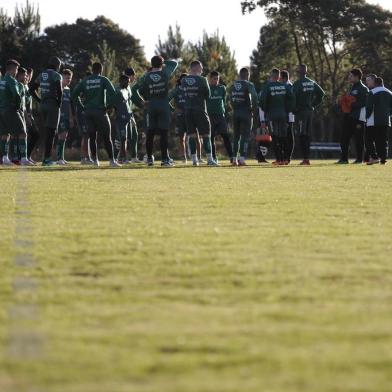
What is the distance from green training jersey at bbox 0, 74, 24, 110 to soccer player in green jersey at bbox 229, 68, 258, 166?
4612 mm

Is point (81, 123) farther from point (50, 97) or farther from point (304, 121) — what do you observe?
point (304, 121)

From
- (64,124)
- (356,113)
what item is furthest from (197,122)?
(356,113)

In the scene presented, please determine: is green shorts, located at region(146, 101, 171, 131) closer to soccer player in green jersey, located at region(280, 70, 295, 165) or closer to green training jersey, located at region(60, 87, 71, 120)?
soccer player in green jersey, located at region(280, 70, 295, 165)

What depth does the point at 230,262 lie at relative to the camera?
627 cm

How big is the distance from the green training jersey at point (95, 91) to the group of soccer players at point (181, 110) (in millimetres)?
20

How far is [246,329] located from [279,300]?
0.72 m

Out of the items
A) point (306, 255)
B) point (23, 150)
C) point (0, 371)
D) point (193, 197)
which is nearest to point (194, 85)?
point (23, 150)

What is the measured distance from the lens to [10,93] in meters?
21.8

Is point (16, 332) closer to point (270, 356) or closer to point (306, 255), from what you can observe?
point (270, 356)

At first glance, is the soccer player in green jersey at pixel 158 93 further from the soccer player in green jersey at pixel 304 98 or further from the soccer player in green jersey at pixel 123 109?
the soccer player in green jersey at pixel 304 98

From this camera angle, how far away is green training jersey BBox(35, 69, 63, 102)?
2198cm

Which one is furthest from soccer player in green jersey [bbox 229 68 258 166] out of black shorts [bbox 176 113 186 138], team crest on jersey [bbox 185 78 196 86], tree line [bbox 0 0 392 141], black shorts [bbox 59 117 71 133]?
tree line [bbox 0 0 392 141]

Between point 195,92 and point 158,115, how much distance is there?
898 mm

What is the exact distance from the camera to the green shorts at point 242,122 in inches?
911
